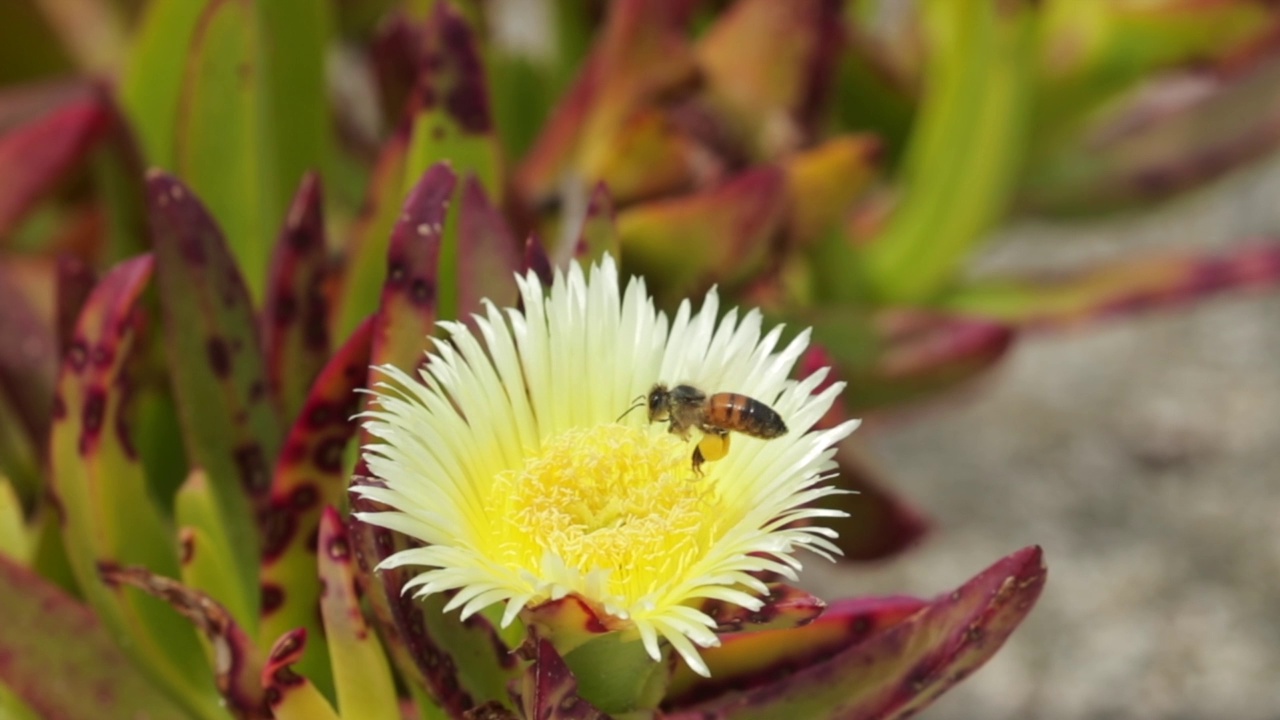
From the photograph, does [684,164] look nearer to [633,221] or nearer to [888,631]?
[633,221]

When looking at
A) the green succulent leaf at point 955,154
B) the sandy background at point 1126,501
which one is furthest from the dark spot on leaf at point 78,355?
the sandy background at point 1126,501

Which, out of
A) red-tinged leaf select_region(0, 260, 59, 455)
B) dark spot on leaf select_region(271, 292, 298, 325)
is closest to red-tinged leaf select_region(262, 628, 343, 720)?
dark spot on leaf select_region(271, 292, 298, 325)

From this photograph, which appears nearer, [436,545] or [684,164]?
[436,545]

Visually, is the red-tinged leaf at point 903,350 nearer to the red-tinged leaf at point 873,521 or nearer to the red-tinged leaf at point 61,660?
the red-tinged leaf at point 873,521

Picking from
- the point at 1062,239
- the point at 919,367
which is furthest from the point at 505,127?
the point at 1062,239

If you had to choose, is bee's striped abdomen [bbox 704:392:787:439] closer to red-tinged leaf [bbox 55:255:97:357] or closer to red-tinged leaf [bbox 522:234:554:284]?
red-tinged leaf [bbox 522:234:554:284]

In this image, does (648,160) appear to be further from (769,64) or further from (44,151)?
(44,151)
